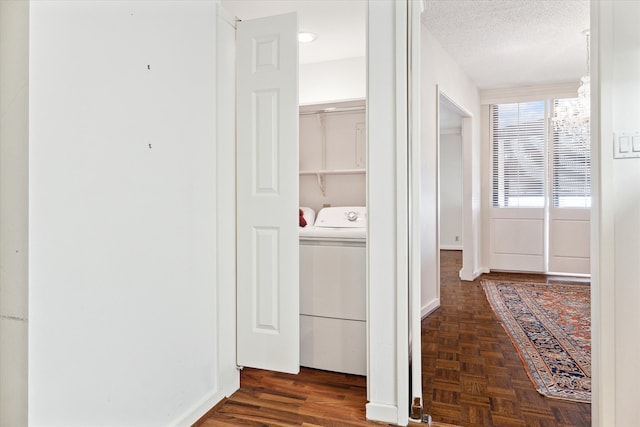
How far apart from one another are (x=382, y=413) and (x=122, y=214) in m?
1.41

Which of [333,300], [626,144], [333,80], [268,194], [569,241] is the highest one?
[333,80]

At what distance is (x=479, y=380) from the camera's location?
2270 millimetres

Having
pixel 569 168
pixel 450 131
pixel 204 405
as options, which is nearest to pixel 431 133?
pixel 569 168

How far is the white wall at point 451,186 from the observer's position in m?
8.03

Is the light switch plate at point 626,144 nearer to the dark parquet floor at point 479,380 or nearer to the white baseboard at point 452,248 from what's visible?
the dark parquet floor at point 479,380

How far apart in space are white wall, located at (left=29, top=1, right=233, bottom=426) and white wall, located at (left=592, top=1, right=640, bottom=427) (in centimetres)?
164

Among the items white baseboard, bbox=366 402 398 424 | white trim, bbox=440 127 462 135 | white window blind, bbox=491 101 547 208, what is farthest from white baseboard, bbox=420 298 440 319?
white trim, bbox=440 127 462 135

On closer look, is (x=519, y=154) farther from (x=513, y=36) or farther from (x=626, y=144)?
(x=626, y=144)

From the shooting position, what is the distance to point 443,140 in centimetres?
820

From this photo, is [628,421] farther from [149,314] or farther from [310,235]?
[149,314]

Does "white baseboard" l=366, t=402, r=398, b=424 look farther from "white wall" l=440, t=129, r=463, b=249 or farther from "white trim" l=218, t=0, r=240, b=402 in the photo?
"white wall" l=440, t=129, r=463, b=249
